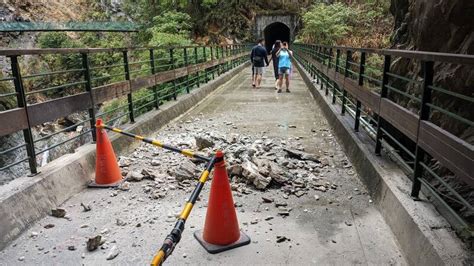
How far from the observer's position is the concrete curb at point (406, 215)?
8.82 feet

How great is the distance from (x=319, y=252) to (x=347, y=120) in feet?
14.2

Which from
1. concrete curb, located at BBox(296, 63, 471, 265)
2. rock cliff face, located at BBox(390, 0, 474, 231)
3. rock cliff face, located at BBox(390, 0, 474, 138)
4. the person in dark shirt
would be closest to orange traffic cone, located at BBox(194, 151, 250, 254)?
concrete curb, located at BBox(296, 63, 471, 265)

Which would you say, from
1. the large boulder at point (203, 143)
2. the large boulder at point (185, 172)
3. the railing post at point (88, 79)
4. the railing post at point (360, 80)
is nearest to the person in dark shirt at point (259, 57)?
the railing post at point (360, 80)

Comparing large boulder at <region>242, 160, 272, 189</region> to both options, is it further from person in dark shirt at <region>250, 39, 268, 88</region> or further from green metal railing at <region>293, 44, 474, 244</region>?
person in dark shirt at <region>250, 39, 268, 88</region>

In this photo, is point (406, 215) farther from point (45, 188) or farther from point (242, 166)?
point (45, 188)

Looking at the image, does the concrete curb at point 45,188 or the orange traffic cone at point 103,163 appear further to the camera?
the orange traffic cone at point 103,163

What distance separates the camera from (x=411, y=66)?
20.5 feet

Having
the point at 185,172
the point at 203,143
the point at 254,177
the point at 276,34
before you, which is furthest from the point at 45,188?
the point at 276,34

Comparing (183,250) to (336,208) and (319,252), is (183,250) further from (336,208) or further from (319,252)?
(336,208)

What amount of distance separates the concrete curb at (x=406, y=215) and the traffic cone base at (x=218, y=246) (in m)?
1.36

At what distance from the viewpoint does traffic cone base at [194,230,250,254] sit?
329 cm

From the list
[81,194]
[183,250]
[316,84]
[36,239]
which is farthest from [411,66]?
[316,84]

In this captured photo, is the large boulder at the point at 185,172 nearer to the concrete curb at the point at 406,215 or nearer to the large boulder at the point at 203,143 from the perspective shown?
the large boulder at the point at 203,143

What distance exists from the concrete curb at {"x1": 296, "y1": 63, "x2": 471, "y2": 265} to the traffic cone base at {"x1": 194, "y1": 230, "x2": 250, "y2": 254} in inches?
53.6
